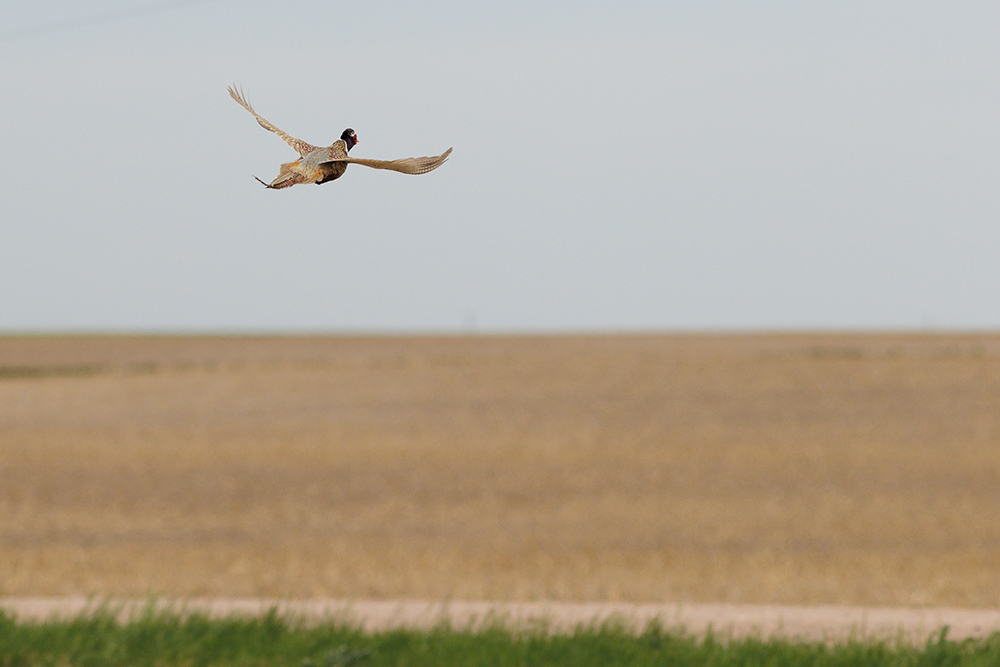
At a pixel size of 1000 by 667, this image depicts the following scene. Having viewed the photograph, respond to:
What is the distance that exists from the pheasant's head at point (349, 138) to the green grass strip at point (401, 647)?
8.75 m

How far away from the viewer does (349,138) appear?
90.3 inches

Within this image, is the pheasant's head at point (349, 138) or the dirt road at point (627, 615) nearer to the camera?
the pheasant's head at point (349, 138)

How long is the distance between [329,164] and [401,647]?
9574 millimetres

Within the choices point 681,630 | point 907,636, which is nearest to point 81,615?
point 681,630

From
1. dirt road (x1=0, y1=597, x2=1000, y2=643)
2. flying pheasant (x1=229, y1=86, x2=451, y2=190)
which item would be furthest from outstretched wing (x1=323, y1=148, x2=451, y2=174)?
dirt road (x1=0, y1=597, x2=1000, y2=643)

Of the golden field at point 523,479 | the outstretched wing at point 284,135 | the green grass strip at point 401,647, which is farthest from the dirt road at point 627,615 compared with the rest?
the outstretched wing at point 284,135

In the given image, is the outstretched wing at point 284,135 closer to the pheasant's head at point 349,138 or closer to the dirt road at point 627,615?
the pheasant's head at point 349,138

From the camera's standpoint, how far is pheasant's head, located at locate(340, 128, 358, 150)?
2.28 metres

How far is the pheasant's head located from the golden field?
40.2 feet

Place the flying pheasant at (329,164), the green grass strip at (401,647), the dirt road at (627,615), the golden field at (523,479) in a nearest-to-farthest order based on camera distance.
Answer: the flying pheasant at (329,164), the green grass strip at (401,647), the dirt road at (627,615), the golden field at (523,479)

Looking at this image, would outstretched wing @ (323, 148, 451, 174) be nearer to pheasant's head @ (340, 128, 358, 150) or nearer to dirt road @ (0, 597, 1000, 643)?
pheasant's head @ (340, 128, 358, 150)

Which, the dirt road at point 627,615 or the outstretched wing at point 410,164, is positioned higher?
the outstretched wing at point 410,164

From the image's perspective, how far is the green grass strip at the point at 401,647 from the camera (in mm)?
10727

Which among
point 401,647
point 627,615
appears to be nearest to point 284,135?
point 401,647
